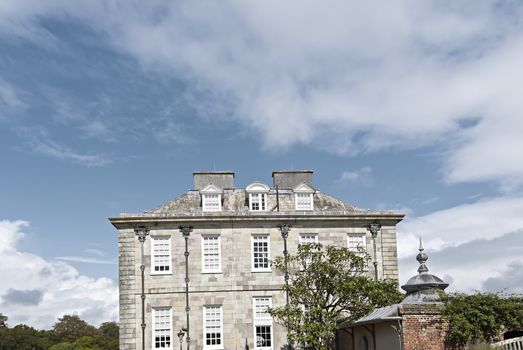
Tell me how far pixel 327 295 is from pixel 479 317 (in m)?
11.8

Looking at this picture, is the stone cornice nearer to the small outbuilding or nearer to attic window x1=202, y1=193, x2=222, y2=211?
attic window x1=202, y1=193, x2=222, y2=211

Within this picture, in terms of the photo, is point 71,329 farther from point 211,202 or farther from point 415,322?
point 415,322

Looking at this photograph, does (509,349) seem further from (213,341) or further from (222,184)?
(222,184)

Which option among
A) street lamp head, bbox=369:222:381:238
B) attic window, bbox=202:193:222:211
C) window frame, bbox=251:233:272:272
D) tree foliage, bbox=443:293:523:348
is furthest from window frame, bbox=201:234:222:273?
tree foliage, bbox=443:293:523:348

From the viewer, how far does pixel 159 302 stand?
32094mm

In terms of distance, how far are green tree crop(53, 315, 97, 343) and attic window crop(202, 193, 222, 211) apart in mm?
67143

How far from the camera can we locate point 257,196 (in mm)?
34469

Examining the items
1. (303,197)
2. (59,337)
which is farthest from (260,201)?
(59,337)

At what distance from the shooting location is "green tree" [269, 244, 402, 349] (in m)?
26.4

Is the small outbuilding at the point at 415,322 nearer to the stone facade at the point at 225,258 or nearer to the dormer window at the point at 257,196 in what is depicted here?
the stone facade at the point at 225,258

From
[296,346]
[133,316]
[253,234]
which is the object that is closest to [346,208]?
[253,234]

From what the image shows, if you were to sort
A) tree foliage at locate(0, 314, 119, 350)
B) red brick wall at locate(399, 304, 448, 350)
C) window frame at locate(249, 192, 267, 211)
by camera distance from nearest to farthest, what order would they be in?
red brick wall at locate(399, 304, 448, 350)
window frame at locate(249, 192, 267, 211)
tree foliage at locate(0, 314, 119, 350)

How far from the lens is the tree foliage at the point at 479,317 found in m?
16.4

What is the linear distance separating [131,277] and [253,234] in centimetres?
676
